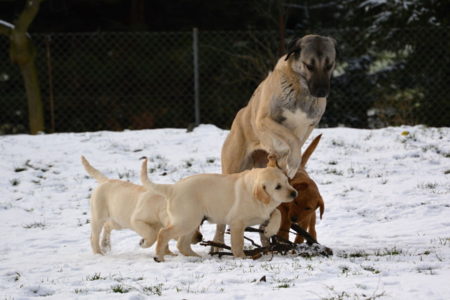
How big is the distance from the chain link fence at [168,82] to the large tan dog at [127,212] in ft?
26.7

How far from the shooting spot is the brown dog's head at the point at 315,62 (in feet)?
16.5

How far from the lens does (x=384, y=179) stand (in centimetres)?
812

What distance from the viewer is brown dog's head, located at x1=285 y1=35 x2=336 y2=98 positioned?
5034 mm

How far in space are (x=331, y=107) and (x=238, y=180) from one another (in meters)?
9.44

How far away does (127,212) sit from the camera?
5223 millimetres

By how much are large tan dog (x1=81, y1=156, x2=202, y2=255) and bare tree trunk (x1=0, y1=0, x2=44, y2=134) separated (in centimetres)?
797

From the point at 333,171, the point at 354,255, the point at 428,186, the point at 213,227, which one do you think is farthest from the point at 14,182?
the point at 354,255

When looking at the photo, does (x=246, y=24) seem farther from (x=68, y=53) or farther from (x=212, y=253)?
(x=212, y=253)

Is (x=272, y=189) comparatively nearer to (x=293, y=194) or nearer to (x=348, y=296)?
(x=293, y=194)

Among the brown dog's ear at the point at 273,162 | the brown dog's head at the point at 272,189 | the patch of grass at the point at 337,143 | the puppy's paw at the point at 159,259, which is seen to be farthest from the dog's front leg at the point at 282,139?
the patch of grass at the point at 337,143

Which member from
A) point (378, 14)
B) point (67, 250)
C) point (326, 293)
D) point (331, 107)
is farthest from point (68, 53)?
point (326, 293)

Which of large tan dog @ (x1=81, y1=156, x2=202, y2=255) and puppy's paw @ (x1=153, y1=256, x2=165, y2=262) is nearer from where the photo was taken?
puppy's paw @ (x1=153, y1=256, x2=165, y2=262)

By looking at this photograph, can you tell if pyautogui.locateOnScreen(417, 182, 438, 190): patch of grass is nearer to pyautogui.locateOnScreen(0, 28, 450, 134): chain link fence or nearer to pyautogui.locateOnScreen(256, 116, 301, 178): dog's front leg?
pyautogui.locateOnScreen(256, 116, 301, 178): dog's front leg

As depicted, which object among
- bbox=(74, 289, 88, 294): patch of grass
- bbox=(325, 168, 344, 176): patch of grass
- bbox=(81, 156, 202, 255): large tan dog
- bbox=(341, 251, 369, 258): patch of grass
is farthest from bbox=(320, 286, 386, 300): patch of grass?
bbox=(325, 168, 344, 176): patch of grass
